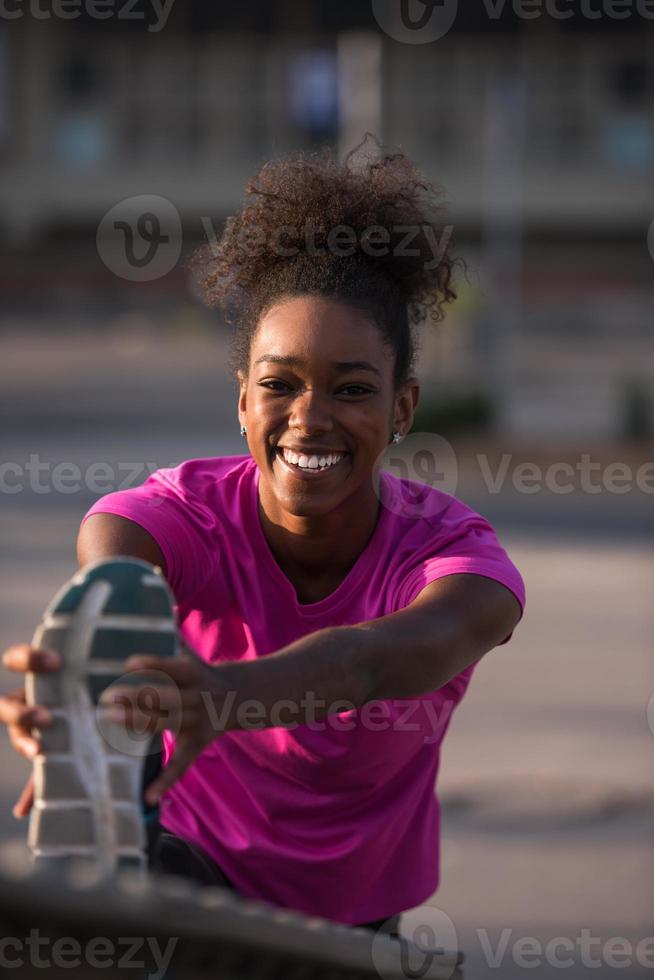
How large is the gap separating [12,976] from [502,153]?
34272mm

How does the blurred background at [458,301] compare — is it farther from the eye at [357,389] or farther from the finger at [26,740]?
the finger at [26,740]

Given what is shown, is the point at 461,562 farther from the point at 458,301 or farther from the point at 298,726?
the point at 458,301

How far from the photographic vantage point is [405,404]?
271 cm

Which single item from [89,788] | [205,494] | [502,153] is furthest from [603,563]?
[502,153]

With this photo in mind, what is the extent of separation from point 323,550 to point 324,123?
3799 cm

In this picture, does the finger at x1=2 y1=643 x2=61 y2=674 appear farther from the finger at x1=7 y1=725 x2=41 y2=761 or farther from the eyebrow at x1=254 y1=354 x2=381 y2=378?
the eyebrow at x1=254 y1=354 x2=381 y2=378

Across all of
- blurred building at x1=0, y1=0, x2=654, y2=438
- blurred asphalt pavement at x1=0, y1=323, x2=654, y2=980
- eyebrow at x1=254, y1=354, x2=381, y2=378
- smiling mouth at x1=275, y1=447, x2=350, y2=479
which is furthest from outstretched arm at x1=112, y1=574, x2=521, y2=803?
blurred building at x1=0, y1=0, x2=654, y2=438

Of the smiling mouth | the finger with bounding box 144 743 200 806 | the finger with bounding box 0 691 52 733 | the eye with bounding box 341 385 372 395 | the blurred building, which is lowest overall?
the finger with bounding box 144 743 200 806

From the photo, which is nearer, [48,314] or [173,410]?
[173,410]

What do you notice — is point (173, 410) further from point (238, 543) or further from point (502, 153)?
point (238, 543)

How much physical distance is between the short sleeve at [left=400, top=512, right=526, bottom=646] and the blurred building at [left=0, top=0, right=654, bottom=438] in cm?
3679

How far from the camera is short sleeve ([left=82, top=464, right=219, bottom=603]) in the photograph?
2.43m

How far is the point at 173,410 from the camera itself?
75.8ft

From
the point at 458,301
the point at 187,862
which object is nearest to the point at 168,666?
the point at 187,862
